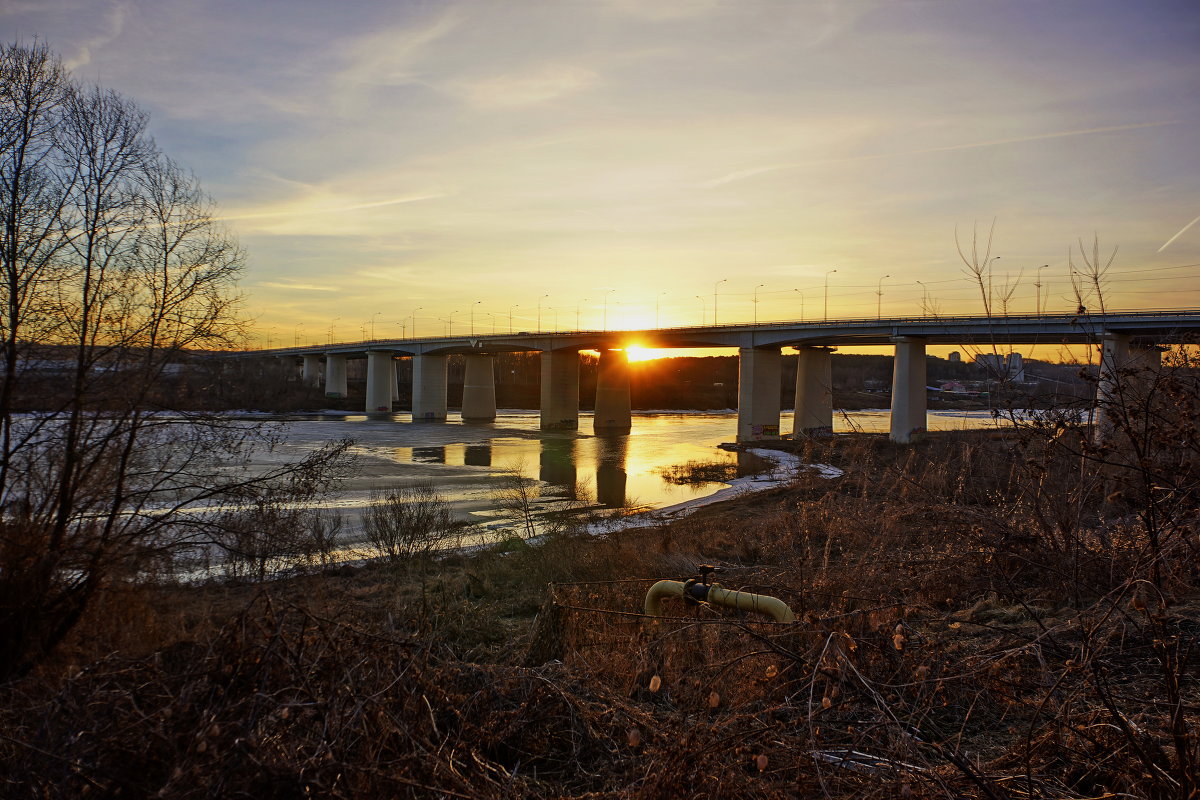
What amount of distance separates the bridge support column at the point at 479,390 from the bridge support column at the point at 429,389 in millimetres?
3266

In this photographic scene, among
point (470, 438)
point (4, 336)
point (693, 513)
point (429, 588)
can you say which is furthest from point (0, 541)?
point (470, 438)

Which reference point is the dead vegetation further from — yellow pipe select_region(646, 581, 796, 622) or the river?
the river

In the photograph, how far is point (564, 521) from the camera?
25750mm

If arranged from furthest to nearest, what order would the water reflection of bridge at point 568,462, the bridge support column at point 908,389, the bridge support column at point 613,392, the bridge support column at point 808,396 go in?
1. the bridge support column at point 613,392
2. the bridge support column at point 808,396
3. the bridge support column at point 908,389
4. the water reflection of bridge at point 568,462

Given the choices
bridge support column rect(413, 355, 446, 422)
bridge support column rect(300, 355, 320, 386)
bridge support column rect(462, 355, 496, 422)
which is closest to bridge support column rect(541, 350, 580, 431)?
bridge support column rect(462, 355, 496, 422)

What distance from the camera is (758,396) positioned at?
2721 inches

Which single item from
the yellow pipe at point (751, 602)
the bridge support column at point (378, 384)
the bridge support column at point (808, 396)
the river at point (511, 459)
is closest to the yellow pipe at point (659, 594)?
the yellow pipe at point (751, 602)

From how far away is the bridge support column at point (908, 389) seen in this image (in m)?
58.2

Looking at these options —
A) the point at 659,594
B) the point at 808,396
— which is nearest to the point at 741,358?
the point at 808,396

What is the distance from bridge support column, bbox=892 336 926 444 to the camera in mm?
58156

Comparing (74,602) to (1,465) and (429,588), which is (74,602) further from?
(429,588)

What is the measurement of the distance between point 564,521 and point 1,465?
17.0 metres

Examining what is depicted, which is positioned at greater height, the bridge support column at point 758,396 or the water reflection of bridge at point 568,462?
the bridge support column at point 758,396

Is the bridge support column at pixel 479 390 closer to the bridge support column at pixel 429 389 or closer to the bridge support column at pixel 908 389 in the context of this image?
the bridge support column at pixel 429 389
